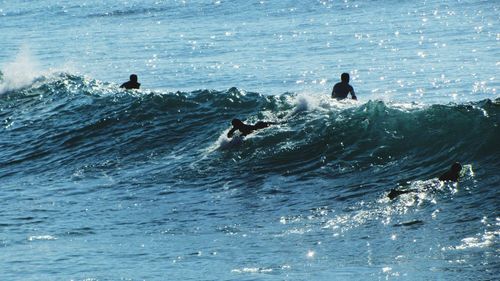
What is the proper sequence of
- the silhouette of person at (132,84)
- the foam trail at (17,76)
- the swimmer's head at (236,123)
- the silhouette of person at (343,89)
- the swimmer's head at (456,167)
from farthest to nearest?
the foam trail at (17,76)
the silhouette of person at (132,84)
the silhouette of person at (343,89)
the swimmer's head at (236,123)
the swimmer's head at (456,167)

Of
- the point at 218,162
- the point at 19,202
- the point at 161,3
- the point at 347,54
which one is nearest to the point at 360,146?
the point at 218,162

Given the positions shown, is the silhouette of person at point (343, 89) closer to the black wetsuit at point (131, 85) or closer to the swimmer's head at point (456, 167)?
the swimmer's head at point (456, 167)

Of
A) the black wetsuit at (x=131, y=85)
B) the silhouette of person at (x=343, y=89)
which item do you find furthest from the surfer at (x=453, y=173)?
the black wetsuit at (x=131, y=85)

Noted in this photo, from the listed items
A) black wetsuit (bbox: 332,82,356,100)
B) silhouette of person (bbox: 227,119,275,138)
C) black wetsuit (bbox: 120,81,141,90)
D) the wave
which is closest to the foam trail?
the wave

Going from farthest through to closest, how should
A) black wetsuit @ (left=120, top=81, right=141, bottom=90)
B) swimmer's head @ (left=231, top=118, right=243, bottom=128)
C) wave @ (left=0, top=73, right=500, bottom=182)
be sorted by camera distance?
1. black wetsuit @ (left=120, top=81, right=141, bottom=90)
2. swimmer's head @ (left=231, top=118, right=243, bottom=128)
3. wave @ (left=0, top=73, right=500, bottom=182)

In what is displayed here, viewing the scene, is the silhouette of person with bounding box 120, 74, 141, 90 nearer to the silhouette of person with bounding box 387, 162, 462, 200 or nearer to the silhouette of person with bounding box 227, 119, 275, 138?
the silhouette of person with bounding box 227, 119, 275, 138

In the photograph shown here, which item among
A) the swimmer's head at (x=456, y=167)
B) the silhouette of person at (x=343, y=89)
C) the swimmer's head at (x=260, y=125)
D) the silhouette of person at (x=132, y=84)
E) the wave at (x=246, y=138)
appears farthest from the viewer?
the silhouette of person at (x=132, y=84)

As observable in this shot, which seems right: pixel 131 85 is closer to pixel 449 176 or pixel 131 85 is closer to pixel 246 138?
pixel 246 138

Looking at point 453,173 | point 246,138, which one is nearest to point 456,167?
point 453,173

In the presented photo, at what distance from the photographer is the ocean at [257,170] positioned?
14.8 meters

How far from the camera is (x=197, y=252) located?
51.0ft

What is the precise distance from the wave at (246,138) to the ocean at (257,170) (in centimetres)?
5

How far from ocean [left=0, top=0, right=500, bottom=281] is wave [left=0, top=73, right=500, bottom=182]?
5 cm

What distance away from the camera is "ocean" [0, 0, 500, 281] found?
14.8 m
